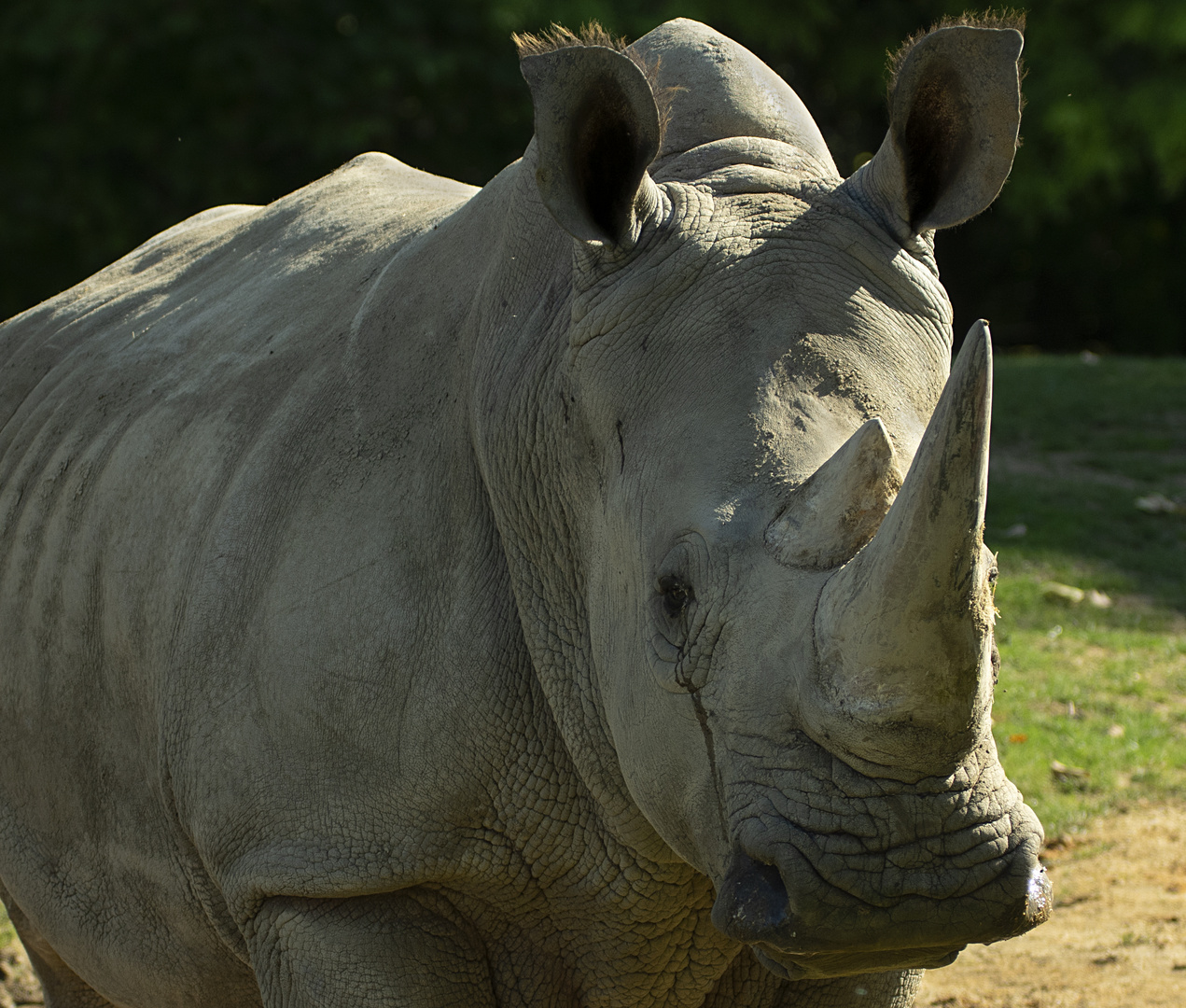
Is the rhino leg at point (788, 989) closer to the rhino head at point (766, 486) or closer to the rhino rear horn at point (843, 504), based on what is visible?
the rhino head at point (766, 486)

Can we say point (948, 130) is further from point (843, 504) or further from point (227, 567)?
point (227, 567)

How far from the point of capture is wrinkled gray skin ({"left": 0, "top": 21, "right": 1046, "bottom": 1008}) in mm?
2117

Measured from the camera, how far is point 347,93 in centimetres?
1566

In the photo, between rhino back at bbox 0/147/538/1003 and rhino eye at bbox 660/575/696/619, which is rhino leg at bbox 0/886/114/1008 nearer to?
rhino back at bbox 0/147/538/1003

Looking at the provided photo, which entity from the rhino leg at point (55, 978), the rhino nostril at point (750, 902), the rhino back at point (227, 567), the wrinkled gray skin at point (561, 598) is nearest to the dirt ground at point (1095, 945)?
the rhino leg at point (55, 978)

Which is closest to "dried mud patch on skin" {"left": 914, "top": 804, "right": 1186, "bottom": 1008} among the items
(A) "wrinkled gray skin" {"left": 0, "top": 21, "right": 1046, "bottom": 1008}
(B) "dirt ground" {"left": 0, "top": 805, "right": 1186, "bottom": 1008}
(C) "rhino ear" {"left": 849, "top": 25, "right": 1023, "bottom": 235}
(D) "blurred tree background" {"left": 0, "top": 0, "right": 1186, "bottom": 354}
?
(B) "dirt ground" {"left": 0, "top": 805, "right": 1186, "bottom": 1008}

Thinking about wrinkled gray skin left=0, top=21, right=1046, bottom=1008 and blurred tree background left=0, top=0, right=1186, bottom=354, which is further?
blurred tree background left=0, top=0, right=1186, bottom=354

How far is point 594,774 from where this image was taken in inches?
112

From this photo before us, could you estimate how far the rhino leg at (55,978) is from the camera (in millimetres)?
4176

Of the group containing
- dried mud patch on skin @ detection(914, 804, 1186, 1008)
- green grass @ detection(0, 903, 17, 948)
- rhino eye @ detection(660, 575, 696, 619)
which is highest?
rhino eye @ detection(660, 575, 696, 619)

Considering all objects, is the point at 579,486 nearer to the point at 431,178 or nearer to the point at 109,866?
the point at 109,866

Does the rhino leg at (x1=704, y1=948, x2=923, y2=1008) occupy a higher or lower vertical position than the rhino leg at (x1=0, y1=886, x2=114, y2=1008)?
higher

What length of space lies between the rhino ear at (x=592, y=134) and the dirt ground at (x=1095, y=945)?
2824 millimetres

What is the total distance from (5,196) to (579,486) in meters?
15.2
